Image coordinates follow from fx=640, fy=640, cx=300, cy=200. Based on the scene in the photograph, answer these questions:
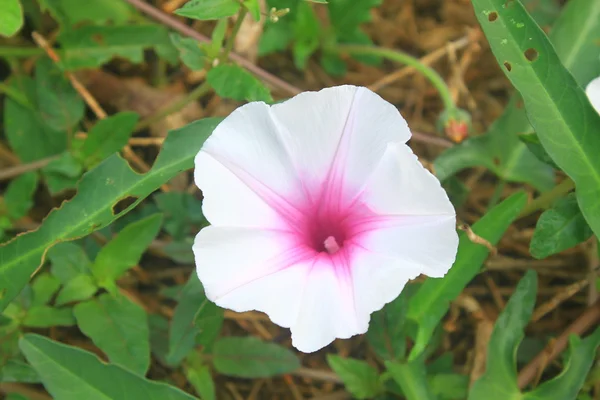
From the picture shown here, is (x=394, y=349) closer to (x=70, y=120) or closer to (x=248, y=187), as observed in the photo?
(x=248, y=187)

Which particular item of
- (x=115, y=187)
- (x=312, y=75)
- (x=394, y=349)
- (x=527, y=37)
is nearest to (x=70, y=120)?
(x=115, y=187)

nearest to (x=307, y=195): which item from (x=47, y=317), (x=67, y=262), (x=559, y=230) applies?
(x=559, y=230)

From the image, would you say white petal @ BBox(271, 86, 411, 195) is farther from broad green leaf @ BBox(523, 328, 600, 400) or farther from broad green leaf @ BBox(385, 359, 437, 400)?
broad green leaf @ BBox(523, 328, 600, 400)

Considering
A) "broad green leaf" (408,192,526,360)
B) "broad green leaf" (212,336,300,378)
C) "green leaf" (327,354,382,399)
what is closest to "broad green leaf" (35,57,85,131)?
"broad green leaf" (212,336,300,378)

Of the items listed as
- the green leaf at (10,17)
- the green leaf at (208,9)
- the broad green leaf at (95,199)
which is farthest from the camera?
the green leaf at (10,17)

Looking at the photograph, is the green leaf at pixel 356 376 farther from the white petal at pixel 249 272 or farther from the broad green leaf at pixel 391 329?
the white petal at pixel 249 272

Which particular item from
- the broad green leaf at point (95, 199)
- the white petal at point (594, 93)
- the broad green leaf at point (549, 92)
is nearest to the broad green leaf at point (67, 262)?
the broad green leaf at point (95, 199)

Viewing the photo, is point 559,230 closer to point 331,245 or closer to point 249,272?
point 331,245
